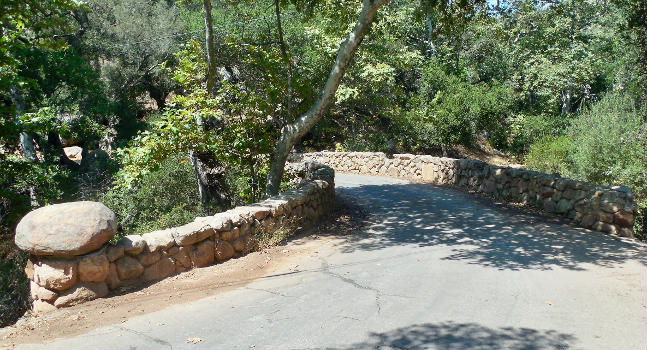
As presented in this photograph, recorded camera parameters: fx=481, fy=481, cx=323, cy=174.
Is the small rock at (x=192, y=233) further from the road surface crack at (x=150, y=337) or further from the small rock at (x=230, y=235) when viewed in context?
the road surface crack at (x=150, y=337)

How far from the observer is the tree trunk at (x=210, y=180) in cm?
1082

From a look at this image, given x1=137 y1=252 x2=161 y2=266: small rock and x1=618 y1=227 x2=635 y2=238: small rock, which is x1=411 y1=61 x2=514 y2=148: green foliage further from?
x1=137 y1=252 x2=161 y2=266: small rock

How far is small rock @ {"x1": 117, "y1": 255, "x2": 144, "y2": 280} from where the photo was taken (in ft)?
20.1

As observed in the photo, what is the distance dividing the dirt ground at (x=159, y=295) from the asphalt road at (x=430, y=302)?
0.21 meters

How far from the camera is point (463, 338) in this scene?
4.66 m

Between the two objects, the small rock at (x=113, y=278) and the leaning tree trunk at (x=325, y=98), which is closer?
the small rock at (x=113, y=278)

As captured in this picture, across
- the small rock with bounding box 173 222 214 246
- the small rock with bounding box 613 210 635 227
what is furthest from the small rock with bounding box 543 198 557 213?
the small rock with bounding box 173 222 214 246

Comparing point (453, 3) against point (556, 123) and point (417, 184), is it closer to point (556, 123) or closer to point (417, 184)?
point (417, 184)

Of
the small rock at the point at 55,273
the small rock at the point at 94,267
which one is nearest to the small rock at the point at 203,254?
the small rock at the point at 94,267

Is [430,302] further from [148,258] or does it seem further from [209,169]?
[209,169]

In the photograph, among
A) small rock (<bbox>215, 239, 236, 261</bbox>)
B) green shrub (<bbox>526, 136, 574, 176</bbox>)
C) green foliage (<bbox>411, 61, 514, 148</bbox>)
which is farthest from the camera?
green foliage (<bbox>411, 61, 514, 148</bbox>)

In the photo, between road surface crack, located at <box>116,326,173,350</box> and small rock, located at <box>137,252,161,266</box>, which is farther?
small rock, located at <box>137,252,161,266</box>

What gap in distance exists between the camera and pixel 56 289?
5.64 meters

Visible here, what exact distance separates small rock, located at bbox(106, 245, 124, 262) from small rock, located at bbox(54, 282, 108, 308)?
1.08ft
